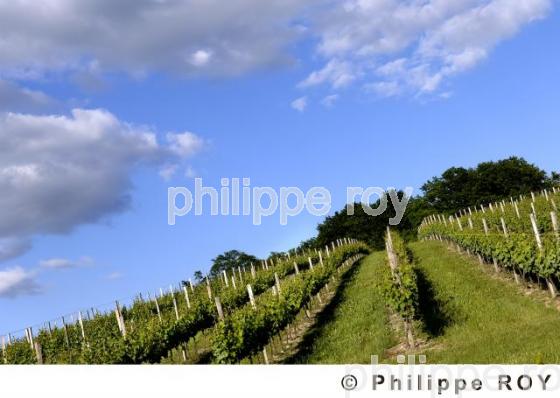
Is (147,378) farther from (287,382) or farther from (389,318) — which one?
(389,318)

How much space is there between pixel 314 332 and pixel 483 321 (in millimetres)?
6063

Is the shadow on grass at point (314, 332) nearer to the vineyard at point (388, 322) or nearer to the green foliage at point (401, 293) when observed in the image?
the vineyard at point (388, 322)

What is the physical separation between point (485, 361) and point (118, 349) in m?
10.8

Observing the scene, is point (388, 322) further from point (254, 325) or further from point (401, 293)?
point (254, 325)

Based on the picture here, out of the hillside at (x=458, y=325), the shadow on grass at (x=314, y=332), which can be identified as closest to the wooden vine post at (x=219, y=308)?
the shadow on grass at (x=314, y=332)

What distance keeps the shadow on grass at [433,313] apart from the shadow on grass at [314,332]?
3535 mm

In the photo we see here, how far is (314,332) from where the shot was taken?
2155 centimetres

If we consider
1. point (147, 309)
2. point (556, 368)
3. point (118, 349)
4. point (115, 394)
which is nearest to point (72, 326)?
point (147, 309)

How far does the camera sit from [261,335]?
59.1 ft

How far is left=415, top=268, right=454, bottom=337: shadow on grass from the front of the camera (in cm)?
1831

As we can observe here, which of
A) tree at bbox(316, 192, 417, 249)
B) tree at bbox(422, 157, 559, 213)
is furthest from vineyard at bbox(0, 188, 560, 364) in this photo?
tree at bbox(422, 157, 559, 213)

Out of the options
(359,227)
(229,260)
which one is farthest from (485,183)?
(229,260)

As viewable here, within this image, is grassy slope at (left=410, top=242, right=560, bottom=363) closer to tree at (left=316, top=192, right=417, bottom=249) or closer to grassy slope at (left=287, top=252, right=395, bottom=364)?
grassy slope at (left=287, top=252, right=395, bottom=364)

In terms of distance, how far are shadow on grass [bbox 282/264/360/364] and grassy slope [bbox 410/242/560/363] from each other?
3693mm
